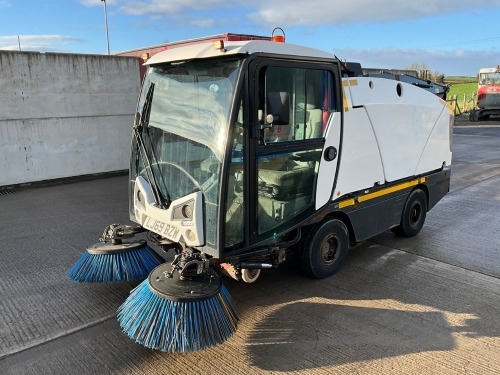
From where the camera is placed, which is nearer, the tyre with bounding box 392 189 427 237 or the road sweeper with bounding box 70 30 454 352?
the road sweeper with bounding box 70 30 454 352

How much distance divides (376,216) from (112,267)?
9.62 feet

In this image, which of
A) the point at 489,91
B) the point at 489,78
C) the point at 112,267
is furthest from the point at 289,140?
the point at 489,78

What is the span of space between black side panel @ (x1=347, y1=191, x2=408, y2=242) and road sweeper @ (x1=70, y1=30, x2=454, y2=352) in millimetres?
25

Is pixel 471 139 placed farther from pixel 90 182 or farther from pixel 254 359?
pixel 254 359

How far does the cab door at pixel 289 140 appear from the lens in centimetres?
320

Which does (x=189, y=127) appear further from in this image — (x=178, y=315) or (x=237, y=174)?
(x=178, y=315)

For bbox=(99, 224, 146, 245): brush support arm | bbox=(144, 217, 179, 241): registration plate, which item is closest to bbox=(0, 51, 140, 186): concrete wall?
bbox=(99, 224, 146, 245): brush support arm

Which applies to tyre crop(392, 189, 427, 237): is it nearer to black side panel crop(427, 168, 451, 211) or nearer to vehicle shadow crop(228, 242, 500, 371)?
black side panel crop(427, 168, 451, 211)

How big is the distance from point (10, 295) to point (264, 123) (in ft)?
9.78

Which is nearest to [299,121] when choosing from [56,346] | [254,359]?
[254,359]

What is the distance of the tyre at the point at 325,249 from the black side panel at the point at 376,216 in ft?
0.67

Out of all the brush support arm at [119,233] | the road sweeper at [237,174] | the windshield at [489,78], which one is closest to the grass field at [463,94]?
the windshield at [489,78]

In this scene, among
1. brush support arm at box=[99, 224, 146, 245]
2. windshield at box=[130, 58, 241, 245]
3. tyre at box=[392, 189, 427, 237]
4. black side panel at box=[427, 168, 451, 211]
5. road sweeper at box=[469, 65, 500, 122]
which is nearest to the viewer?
windshield at box=[130, 58, 241, 245]

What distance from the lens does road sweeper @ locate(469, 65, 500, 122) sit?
70.9 ft
